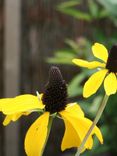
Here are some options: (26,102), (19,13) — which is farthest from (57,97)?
(19,13)

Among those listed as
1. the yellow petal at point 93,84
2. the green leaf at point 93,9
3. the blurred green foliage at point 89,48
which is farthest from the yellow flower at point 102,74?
the green leaf at point 93,9

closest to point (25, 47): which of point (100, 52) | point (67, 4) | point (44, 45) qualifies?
point (44, 45)

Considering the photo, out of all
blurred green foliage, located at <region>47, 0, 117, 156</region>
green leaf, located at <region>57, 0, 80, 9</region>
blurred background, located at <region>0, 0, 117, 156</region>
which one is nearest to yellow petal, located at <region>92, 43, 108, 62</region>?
blurred green foliage, located at <region>47, 0, 117, 156</region>

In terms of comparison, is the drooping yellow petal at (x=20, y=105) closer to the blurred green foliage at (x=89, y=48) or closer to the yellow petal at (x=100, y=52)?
the yellow petal at (x=100, y=52)

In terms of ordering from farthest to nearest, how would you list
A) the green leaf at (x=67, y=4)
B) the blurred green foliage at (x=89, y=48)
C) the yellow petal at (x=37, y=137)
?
1. the green leaf at (x=67, y=4)
2. the blurred green foliage at (x=89, y=48)
3. the yellow petal at (x=37, y=137)

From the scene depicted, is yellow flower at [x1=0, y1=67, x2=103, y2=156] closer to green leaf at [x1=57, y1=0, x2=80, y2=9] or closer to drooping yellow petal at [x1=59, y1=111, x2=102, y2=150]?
drooping yellow petal at [x1=59, y1=111, x2=102, y2=150]

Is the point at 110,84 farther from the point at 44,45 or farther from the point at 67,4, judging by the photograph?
the point at 44,45
